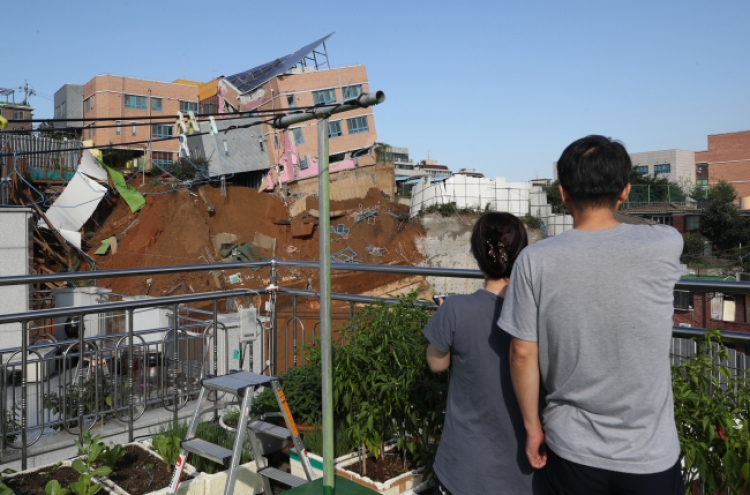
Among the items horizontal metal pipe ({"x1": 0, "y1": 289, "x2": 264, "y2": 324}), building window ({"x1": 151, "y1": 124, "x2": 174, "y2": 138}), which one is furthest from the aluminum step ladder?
building window ({"x1": 151, "y1": 124, "x2": 174, "y2": 138})

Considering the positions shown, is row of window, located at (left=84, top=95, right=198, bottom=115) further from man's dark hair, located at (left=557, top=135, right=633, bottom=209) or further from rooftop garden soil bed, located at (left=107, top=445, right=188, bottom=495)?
man's dark hair, located at (left=557, top=135, right=633, bottom=209)

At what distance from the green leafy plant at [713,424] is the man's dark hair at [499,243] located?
930mm

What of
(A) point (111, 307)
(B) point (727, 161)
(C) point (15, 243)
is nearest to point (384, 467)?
(A) point (111, 307)

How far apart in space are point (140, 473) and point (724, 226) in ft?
155

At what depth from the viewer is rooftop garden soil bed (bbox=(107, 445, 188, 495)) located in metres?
3.68

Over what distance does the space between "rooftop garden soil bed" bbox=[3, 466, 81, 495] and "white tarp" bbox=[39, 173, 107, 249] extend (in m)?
28.4

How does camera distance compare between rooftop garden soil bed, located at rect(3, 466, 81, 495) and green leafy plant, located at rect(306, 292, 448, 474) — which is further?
rooftop garden soil bed, located at rect(3, 466, 81, 495)

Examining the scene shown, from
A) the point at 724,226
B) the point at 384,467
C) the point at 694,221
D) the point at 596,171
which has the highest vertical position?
the point at 694,221

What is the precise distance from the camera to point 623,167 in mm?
1957

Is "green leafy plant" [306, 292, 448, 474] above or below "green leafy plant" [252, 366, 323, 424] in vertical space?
above

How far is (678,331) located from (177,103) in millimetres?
55257

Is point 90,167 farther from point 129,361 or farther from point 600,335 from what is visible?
point 600,335

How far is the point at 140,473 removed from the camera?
12.6ft

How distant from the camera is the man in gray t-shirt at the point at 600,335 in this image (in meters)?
1.87
